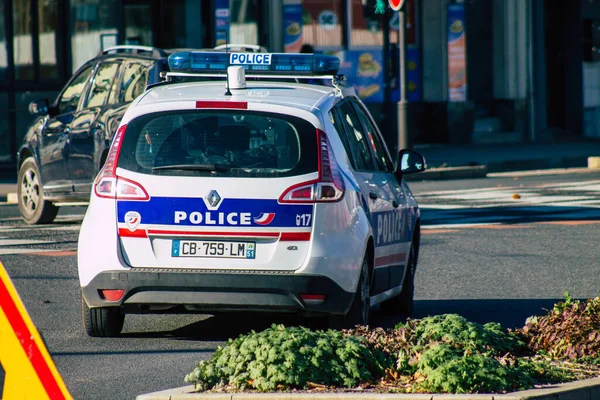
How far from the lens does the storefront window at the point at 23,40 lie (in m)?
23.0

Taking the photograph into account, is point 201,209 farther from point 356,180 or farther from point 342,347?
point 342,347

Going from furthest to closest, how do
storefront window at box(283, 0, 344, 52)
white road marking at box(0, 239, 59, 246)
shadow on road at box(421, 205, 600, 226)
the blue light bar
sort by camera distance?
storefront window at box(283, 0, 344, 52)
shadow on road at box(421, 205, 600, 226)
white road marking at box(0, 239, 59, 246)
the blue light bar

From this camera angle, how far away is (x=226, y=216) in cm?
762

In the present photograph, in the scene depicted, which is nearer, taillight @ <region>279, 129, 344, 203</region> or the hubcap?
taillight @ <region>279, 129, 344, 203</region>

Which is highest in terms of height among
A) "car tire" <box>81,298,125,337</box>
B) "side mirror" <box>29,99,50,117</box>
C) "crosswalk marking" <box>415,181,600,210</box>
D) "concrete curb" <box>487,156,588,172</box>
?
"side mirror" <box>29,99,50,117</box>

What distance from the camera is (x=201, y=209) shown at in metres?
7.64

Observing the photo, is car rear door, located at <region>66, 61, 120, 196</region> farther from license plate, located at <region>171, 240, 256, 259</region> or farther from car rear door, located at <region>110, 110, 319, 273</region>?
license plate, located at <region>171, 240, 256, 259</region>

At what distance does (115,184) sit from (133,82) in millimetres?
6246

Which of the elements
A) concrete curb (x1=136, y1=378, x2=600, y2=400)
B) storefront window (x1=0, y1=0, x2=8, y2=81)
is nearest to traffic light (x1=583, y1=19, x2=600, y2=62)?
storefront window (x1=0, y1=0, x2=8, y2=81)

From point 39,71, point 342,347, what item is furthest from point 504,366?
point 39,71

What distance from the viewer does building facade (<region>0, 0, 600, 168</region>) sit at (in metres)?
23.4

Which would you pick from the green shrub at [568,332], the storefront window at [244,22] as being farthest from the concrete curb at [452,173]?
the green shrub at [568,332]

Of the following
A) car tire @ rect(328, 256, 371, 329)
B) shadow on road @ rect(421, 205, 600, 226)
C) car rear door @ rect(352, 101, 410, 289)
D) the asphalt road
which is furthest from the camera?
shadow on road @ rect(421, 205, 600, 226)

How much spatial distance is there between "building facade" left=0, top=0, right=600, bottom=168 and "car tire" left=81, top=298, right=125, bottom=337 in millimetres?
15340
